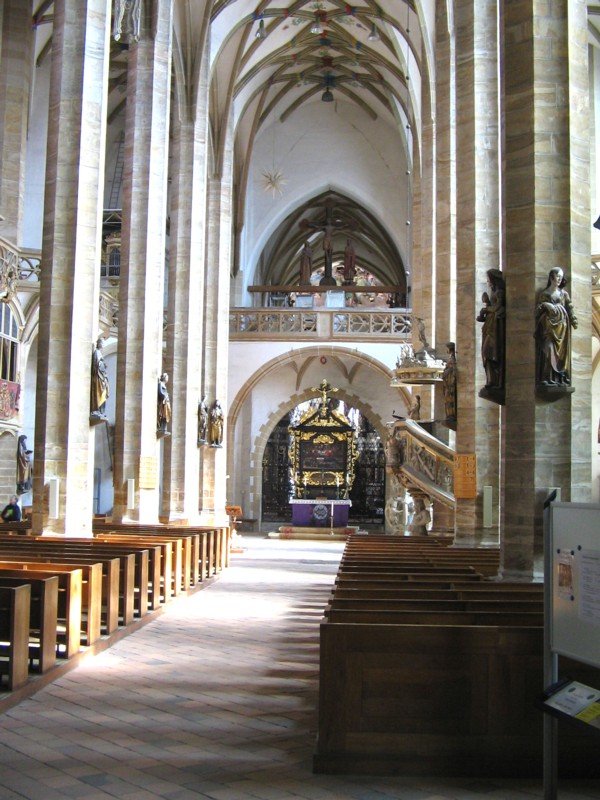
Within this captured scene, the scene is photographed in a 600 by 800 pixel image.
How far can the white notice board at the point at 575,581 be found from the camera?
3.32m

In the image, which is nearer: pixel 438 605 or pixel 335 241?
pixel 438 605

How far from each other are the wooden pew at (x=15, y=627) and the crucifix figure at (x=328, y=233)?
26563 mm

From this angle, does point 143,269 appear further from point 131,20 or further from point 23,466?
point 23,466

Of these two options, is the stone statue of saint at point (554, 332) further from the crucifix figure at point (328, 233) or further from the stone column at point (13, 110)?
the crucifix figure at point (328, 233)

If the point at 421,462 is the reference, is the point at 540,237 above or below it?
above

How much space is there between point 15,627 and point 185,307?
1659 centimetres

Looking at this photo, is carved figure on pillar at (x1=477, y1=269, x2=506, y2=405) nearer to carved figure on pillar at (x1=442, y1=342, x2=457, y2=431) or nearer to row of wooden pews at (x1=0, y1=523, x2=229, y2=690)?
row of wooden pews at (x1=0, y1=523, x2=229, y2=690)

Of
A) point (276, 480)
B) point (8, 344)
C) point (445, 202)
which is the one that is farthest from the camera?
point (276, 480)

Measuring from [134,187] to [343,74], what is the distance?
663 inches

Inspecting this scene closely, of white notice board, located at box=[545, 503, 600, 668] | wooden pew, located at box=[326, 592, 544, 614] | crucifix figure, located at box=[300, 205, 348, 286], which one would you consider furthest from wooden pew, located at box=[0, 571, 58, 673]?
crucifix figure, located at box=[300, 205, 348, 286]

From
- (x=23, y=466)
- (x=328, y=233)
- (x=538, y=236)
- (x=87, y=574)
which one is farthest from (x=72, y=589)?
(x=328, y=233)

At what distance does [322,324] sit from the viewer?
2873 centimetres

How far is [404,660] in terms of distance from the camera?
4289 millimetres

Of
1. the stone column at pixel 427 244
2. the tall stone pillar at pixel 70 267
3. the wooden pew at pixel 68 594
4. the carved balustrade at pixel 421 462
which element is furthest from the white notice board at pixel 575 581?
the stone column at pixel 427 244
